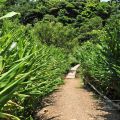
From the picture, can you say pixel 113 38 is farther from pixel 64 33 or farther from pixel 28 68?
pixel 64 33

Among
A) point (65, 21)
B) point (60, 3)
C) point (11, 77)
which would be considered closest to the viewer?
point (11, 77)

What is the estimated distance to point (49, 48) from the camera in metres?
19.7

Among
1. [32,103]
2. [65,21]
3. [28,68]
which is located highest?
[28,68]

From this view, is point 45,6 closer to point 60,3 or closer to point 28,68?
point 60,3

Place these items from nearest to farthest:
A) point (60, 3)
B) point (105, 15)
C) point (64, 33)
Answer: point (64, 33) → point (105, 15) → point (60, 3)

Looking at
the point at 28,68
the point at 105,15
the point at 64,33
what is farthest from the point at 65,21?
the point at 28,68

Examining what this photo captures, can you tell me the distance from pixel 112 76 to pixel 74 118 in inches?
66.8

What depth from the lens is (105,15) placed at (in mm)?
62125

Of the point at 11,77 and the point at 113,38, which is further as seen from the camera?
the point at 113,38

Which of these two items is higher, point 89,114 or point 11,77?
point 11,77

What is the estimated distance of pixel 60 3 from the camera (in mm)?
78750

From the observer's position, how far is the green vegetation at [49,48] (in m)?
2.54

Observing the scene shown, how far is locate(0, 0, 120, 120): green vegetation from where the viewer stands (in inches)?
100

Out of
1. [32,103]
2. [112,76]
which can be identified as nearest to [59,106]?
[112,76]
